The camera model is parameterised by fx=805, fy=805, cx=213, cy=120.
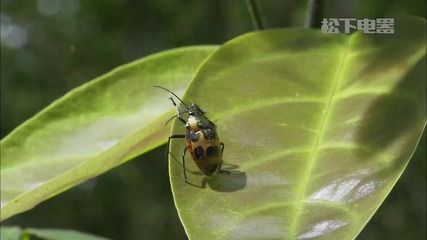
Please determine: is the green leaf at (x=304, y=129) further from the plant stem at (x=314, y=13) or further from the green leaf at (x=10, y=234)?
the green leaf at (x=10, y=234)

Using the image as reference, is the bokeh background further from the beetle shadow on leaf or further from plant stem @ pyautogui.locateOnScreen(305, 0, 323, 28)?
the beetle shadow on leaf

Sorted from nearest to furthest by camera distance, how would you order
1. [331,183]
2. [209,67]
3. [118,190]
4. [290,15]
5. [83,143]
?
[331,183], [209,67], [83,143], [290,15], [118,190]

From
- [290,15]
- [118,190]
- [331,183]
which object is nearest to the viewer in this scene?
[331,183]

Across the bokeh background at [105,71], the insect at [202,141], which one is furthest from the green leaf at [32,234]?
the bokeh background at [105,71]

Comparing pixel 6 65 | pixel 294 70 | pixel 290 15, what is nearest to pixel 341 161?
pixel 294 70

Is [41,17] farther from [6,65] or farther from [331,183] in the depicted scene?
[331,183]

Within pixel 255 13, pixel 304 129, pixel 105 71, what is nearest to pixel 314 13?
pixel 255 13

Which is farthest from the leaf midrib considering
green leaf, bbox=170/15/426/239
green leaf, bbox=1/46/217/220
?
green leaf, bbox=1/46/217/220
